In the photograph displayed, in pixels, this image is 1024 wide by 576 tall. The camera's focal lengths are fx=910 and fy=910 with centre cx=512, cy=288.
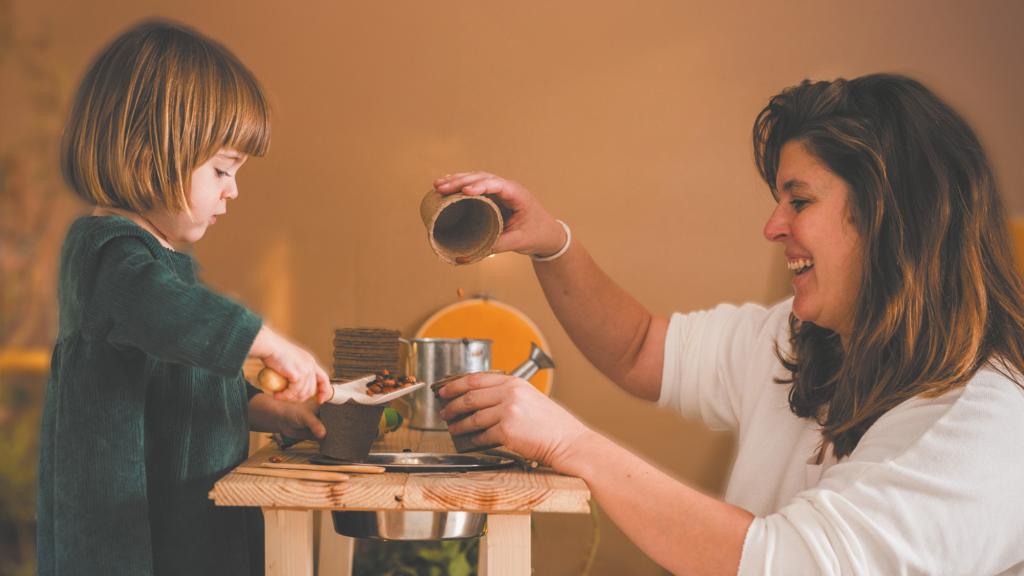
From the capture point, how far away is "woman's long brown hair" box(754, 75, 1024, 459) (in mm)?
1189

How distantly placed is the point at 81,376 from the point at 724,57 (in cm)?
235

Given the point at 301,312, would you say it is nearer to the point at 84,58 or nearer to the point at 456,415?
the point at 84,58

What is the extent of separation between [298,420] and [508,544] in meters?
0.40

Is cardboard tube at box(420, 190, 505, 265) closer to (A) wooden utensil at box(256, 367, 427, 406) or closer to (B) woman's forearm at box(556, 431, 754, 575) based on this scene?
(A) wooden utensil at box(256, 367, 427, 406)

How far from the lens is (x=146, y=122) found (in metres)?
1.14

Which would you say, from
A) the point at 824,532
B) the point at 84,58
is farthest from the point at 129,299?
the point at 84,58

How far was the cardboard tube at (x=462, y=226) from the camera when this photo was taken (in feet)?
4.44

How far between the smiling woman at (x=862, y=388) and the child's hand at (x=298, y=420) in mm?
A: 186

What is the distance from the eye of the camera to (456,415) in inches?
47.1

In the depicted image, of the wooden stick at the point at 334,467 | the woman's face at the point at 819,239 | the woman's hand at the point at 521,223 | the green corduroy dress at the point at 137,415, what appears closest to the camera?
the green corduroy dress at the point at 137,415

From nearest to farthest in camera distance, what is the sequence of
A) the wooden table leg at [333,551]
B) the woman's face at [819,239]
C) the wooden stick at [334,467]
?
the wooden stick at [334,467], the woman's face at [819,239], the wooden table leg at [333,551]

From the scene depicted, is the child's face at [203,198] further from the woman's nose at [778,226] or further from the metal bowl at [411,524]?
the woman's nose at [778,226]

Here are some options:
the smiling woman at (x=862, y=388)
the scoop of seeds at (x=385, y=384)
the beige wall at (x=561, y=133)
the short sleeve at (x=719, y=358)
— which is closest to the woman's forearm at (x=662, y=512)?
the smiling woman at (x=862, y=388)

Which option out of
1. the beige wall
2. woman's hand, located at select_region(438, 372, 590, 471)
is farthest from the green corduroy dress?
the beige wall
